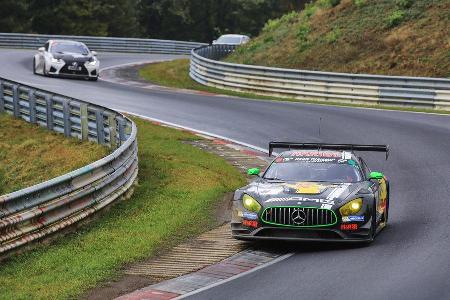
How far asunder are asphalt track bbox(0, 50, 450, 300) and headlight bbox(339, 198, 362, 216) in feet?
1.54

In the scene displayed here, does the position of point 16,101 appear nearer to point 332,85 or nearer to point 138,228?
point 332,85

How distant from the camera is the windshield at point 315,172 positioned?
13711 mm

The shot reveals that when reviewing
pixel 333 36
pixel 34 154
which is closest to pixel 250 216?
pixel 34 154

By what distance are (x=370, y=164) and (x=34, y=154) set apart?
26.5ft

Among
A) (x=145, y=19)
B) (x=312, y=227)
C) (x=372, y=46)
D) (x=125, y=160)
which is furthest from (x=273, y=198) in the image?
(x=145, y=19)

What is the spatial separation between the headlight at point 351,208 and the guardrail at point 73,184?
12.4 ft

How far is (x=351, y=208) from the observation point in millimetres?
12641

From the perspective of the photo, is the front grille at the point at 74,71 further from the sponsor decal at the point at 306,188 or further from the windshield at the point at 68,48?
the sponsor decal at the point at 306,188

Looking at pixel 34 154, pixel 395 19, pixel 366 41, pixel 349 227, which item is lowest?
pixel 34 154

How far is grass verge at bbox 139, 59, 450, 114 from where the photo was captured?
3084 cm

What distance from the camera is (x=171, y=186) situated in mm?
17141

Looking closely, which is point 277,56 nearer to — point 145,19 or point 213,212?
point 213,212

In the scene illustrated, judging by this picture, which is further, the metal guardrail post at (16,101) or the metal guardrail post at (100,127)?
the metal guardrail post at (16,101)

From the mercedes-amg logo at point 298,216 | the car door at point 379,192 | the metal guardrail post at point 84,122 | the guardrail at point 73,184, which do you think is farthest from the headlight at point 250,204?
the metal guardrail post at point 84,122
